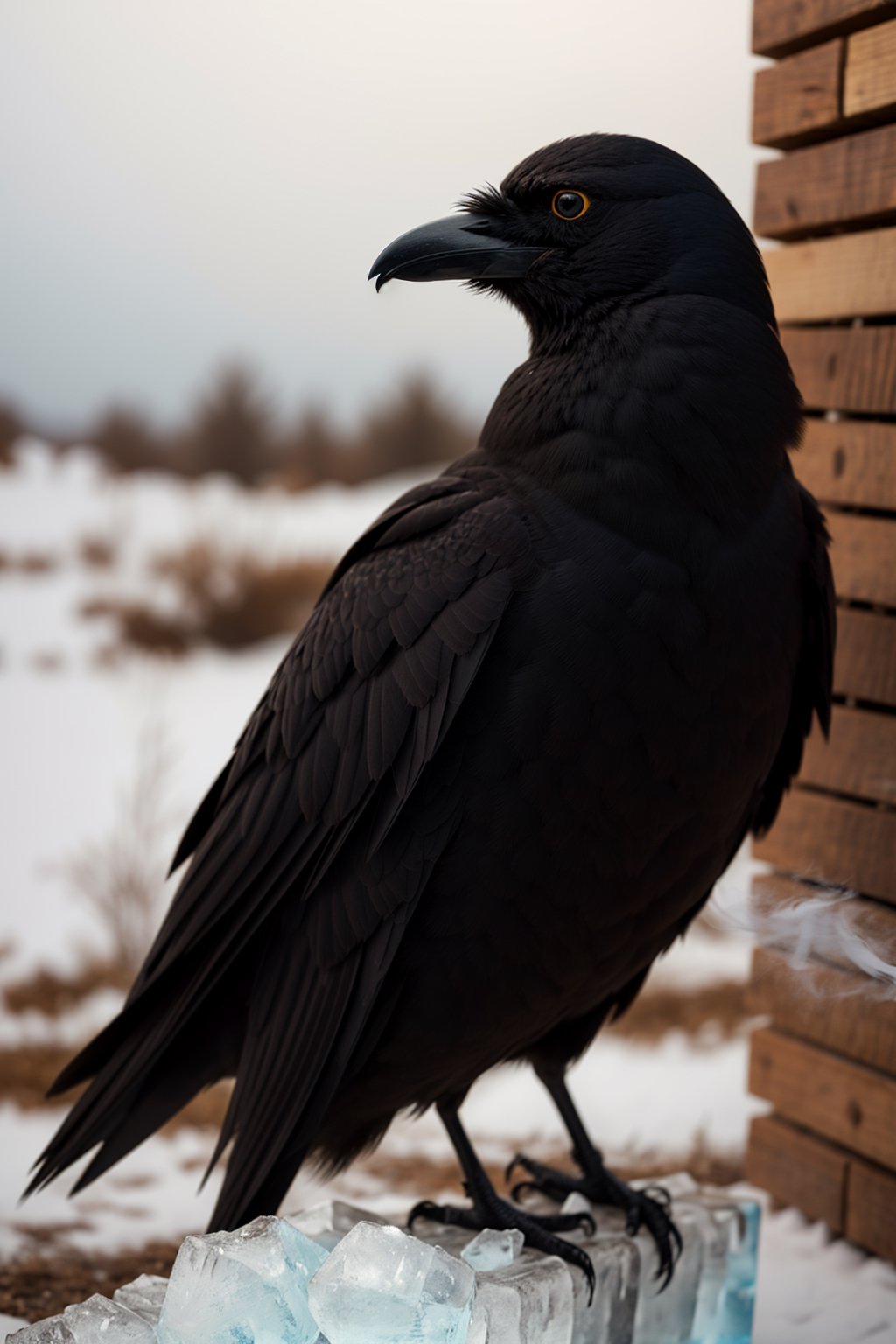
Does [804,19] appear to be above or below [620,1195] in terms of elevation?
above

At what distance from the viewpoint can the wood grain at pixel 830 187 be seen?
2.20 m

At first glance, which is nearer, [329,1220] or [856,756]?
[329,1220]

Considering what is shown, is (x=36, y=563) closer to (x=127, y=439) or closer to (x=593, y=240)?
(x=127, y=439)

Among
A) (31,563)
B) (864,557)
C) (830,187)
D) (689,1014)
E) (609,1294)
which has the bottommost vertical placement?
(689,1014)

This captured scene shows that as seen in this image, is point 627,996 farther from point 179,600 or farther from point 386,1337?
point 179,600

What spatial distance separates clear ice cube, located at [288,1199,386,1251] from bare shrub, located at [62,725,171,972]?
2.43 metres

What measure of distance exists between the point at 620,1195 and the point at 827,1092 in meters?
0.50

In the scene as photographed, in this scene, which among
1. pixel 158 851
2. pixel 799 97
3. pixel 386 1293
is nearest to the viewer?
pixel 386 1293

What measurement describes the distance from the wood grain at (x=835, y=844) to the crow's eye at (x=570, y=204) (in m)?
1.11

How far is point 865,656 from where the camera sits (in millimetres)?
2332

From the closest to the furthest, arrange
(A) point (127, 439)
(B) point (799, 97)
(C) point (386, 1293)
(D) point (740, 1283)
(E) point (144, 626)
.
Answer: (C) point (386, 1293) → (D) point (740, 1283) → (B) point (799, 97) → (E) point (144, 626) → (A) point (127, 439)

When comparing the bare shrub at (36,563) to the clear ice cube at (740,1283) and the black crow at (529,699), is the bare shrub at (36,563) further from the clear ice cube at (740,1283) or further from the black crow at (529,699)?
the clear ice cube at (740,1283)

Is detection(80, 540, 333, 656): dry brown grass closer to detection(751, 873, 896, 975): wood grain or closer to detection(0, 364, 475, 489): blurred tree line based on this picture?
detection(0, 364, 475, 489): blurred tree line

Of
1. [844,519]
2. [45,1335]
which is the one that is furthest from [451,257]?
[45,1335]
